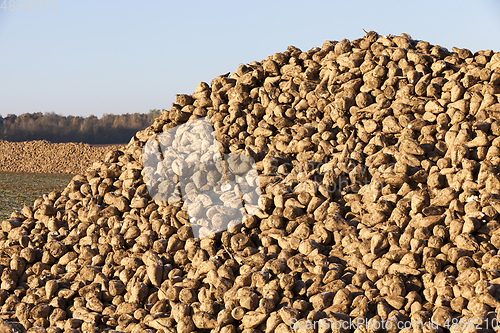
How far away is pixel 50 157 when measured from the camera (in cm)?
2731

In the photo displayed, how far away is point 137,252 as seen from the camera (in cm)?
406

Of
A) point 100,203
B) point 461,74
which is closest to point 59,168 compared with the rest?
point 100,203

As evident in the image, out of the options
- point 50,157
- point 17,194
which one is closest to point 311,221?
point 17,194

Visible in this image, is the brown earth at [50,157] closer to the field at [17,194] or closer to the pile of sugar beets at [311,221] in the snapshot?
the field at [17,194]

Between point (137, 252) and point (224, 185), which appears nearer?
point (137, 252)

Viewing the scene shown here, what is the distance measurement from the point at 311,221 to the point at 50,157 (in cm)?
2686

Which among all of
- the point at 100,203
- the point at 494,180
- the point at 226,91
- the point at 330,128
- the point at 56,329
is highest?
the point at 226,91

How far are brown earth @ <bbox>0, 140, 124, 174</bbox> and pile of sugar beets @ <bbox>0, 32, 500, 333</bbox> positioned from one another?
74.3ft

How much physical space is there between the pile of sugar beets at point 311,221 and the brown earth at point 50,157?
2264 cm

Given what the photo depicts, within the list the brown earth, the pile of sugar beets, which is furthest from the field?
the brown earth

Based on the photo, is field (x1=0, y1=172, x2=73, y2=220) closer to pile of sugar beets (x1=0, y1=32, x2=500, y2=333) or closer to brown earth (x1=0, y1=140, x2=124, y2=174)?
pile of sugar beets (x1=0, y1=32, x2=500, y2=333)

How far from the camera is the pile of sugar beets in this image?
10.7 ft

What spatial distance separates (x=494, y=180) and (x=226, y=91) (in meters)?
3.12

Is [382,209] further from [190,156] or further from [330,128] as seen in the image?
[190,156]
